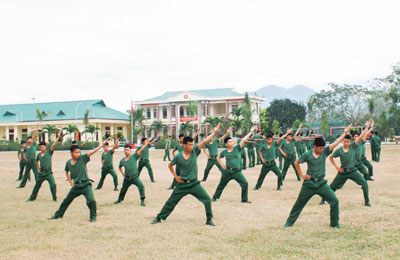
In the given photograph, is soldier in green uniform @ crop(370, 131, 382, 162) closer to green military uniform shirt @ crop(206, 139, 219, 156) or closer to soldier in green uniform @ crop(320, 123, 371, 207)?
green military uniform shirt @ crop(206, 139, 219, 156)

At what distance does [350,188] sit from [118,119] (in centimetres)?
5584

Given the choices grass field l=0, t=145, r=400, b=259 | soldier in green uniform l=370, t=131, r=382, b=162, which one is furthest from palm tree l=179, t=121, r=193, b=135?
grass field l=0, t=145, r=400, b=259

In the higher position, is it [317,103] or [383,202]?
[317,103]

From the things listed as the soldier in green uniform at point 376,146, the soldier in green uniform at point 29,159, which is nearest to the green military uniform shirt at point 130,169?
the soldier in green uniform at point 29,159

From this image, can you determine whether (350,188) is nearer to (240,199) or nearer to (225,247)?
(240,199)

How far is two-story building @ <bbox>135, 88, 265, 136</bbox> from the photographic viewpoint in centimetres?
6194

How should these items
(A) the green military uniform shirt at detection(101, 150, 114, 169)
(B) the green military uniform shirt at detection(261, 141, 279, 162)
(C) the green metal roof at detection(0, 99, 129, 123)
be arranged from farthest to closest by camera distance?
(C) the green metal roof at detection(0, 99, 129, 123), (A) the green military uniform shirt at detection(101, 150, 114, 169), (B) the green military uniform shirt at detection(261, 141, 279, 162)

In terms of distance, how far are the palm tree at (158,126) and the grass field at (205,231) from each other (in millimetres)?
49665

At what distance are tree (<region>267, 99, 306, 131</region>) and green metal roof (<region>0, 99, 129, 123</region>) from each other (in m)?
25.3

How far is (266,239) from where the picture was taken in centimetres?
687

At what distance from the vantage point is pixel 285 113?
64438mm

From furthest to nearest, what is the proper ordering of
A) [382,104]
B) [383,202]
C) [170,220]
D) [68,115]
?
[68,115] < [382,104] < [383,202] < [170,220]

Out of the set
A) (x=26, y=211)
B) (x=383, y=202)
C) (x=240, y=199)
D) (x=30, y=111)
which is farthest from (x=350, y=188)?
(x=30, y=111)

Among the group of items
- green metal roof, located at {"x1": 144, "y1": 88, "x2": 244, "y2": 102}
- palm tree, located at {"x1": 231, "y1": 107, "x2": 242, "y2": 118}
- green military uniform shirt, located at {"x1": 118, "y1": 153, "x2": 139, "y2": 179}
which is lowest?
green military uniform shirt, located at {"x1": 118, "y1": 153, "x2": 139, "y2": 179}
